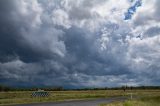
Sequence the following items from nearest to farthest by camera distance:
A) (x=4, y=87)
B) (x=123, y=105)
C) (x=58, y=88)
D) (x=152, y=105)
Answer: (x=123, y=105), (x=152, y=105), (x=4, y=87), (x=58, y=88)

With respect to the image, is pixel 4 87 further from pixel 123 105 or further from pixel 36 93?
pixel 123 105

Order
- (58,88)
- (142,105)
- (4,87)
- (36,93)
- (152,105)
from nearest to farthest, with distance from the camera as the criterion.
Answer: (142,105) → (152,105) → (36,93) → (4,87) → (58,88)

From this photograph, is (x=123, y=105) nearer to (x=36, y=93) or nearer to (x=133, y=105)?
(x=133, y=105)

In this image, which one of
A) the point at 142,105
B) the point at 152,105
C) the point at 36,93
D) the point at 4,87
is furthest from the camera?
the point at 4,87

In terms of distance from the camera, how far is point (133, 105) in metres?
35.0

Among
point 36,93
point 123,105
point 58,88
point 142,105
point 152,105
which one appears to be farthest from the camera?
point 58,88

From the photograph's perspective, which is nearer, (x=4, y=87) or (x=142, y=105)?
(x=142, y=105)

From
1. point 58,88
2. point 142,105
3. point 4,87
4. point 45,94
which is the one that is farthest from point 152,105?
point 58,88

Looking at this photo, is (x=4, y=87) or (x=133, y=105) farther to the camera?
(x=4, y=87)

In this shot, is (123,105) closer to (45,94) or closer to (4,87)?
(45,94)

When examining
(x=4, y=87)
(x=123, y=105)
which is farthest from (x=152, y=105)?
(x=4, y=87)

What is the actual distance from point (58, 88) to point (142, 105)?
15327cm

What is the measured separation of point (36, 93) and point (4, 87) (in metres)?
114

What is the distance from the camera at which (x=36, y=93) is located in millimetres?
52781
